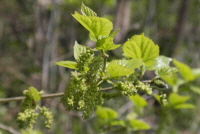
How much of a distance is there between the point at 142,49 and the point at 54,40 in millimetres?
1873

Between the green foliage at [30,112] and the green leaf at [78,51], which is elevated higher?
the green leaf at [78,51]

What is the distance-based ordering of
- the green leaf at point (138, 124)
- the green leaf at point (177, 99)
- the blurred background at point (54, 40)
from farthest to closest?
the blurred background at point (54, 40)
the green leaf at point (177, 99)
the green leaf at point (138, 124)

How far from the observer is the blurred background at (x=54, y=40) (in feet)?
8.43

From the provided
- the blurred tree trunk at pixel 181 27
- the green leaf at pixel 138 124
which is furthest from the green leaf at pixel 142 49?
the blurred tree trunk at pixel 181 27

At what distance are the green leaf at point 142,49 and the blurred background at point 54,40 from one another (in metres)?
1.54

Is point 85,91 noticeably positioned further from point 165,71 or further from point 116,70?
point 165,71

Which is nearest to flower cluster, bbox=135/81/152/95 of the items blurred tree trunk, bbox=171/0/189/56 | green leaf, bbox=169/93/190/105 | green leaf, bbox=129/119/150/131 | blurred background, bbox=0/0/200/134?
green leaf, bbox=129/119/150/131

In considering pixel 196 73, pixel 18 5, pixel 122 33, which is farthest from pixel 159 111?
pixel 18 5

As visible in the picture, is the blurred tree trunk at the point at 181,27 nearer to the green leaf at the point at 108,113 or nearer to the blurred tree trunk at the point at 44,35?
the blurred tree trunk at the point at 44,35

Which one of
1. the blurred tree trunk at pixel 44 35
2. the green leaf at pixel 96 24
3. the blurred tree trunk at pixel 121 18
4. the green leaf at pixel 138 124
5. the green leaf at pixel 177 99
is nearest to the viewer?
the green leaf at pixel 96 24

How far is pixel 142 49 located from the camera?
0.68 metres

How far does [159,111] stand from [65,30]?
7.87 feet

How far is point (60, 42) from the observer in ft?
11.5

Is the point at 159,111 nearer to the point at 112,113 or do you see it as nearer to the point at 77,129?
the point at 112,113
